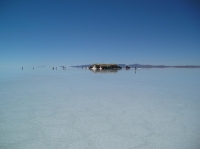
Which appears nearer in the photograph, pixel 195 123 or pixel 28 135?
pixel 28 135

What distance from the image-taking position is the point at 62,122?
4555mm

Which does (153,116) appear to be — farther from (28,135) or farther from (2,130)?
(2,130)

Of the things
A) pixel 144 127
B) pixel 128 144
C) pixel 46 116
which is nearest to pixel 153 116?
pixel 144 127

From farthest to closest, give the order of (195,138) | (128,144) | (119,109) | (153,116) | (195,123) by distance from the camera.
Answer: (119,109) < (153,116) < (195,123) < (195,138) < (128,144)

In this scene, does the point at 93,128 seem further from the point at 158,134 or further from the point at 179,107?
the point at 179,107

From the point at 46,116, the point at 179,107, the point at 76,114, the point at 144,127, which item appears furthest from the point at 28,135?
the point at 179,107

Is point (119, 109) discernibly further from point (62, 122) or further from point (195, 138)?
point (195, 138)

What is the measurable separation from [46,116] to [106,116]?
1.97 meters

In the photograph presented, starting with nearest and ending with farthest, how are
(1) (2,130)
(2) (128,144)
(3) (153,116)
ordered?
(2) (128,144), (1) (2,130), (3) (153,116)

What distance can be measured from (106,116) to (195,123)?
8.56 feet

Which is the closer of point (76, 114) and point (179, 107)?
point (76, 114)

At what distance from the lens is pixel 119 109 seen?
5.87 m

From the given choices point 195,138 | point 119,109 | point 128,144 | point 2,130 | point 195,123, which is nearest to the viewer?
point 128,144

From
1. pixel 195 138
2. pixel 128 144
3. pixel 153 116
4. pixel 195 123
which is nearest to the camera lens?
pixel 128 144
